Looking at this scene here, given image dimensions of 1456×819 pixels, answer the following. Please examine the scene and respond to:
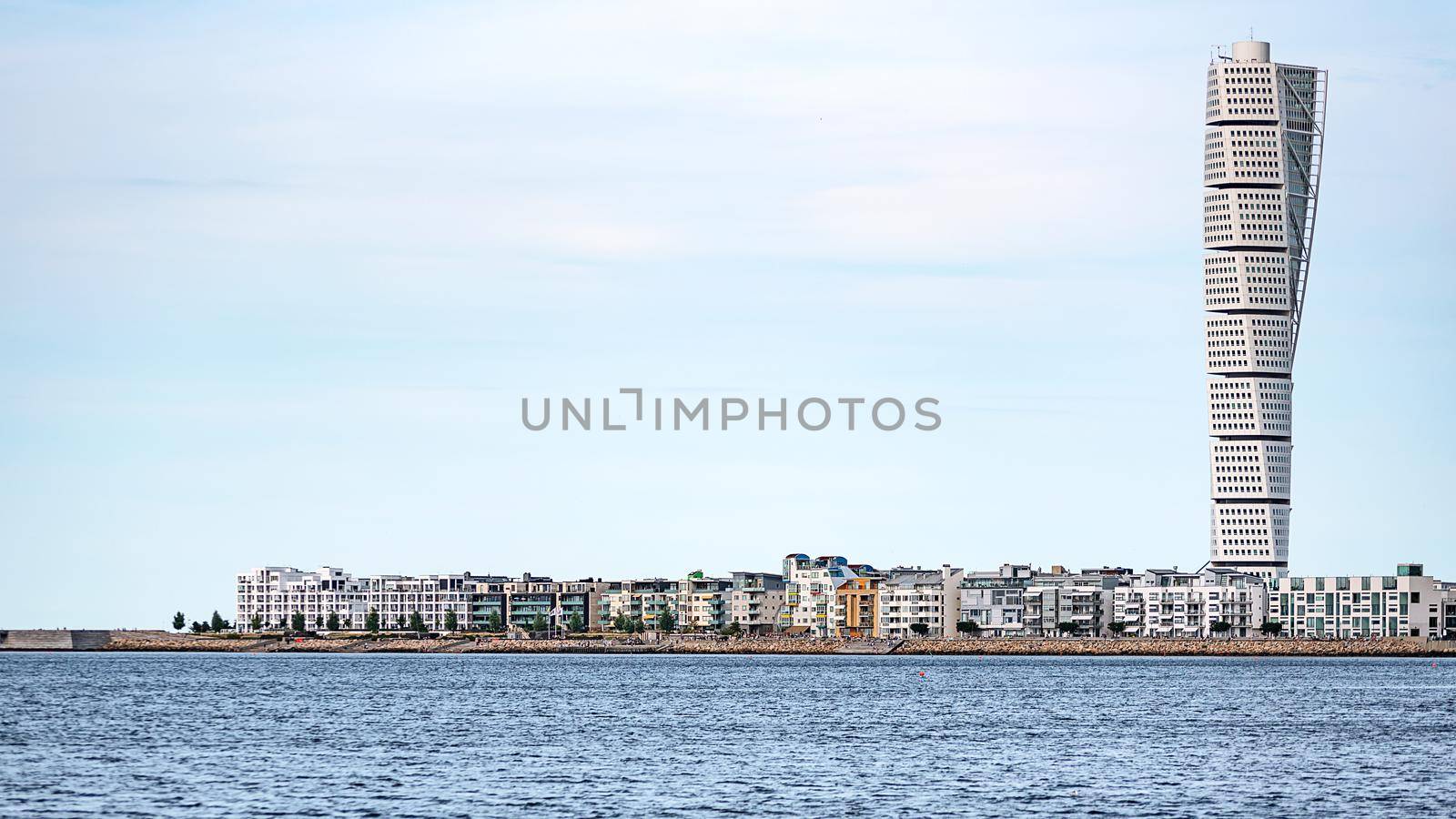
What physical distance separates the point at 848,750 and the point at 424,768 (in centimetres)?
1769

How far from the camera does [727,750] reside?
8500cm

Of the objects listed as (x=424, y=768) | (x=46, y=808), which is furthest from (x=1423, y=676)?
(x=46, y=808)

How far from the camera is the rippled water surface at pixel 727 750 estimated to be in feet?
214

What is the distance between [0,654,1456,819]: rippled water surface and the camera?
6512cm

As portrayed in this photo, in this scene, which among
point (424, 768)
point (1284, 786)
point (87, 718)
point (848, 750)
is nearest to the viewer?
point (1284, 786)

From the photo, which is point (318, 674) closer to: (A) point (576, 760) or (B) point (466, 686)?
(B) point (466, 686)

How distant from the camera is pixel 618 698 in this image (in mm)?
129125

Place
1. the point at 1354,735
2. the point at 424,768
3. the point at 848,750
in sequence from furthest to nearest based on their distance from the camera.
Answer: the point at 1354,735 < the point at 848,750 < the point at 424,768

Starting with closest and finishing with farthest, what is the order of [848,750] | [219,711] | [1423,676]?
[848,750]
[219,711]
[1423,676]

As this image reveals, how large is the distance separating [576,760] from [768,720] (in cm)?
2603

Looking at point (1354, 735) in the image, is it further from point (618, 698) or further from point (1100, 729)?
point (618, 698)

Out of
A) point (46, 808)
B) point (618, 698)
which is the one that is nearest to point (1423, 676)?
point (618, 698)

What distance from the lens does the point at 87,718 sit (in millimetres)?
104312

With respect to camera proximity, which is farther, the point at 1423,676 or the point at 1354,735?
the point at 1423,676
